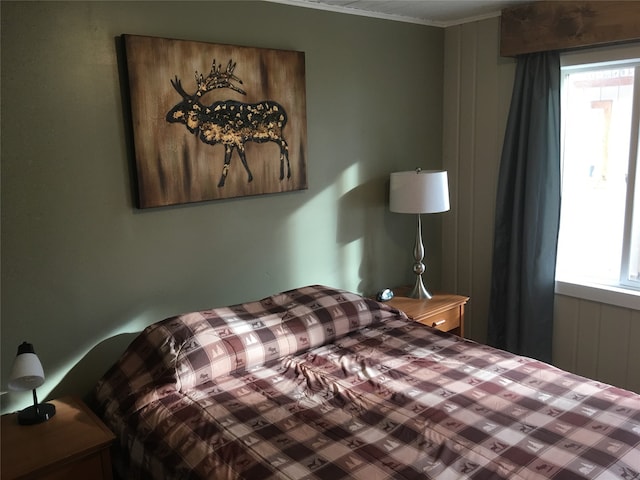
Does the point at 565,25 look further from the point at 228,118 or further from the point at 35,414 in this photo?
the point at 35,414

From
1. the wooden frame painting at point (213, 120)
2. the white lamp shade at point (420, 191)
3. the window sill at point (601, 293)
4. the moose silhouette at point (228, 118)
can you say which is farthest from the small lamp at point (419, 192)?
the window sill at point (601, 293)

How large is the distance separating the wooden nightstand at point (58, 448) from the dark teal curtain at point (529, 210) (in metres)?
2.41

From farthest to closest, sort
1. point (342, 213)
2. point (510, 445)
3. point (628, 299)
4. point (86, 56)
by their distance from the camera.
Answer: point (342, 213)
point (628, 299)
point (86, 56)
point (510, 445)

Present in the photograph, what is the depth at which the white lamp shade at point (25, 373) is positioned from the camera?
185 centimetres

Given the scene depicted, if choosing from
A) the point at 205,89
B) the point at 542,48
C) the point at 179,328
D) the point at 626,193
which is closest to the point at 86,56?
the point at 205,89

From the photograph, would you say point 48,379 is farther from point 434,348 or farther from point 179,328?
point 434,348

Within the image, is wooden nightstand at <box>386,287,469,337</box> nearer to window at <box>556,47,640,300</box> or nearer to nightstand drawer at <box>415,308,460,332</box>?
nightstand drawer at <box>415,308,460,332</box>

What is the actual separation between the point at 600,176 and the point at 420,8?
55.2 inches

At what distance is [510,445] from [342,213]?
1717 millimetres

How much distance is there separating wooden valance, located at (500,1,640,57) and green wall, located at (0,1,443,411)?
0.57 metres

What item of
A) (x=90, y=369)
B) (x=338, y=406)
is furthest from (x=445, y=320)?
(x=90, y=369)

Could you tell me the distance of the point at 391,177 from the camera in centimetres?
313

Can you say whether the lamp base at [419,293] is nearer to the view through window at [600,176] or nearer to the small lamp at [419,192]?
the small lamp at [419,192]

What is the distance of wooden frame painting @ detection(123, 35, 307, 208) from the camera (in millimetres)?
2258
